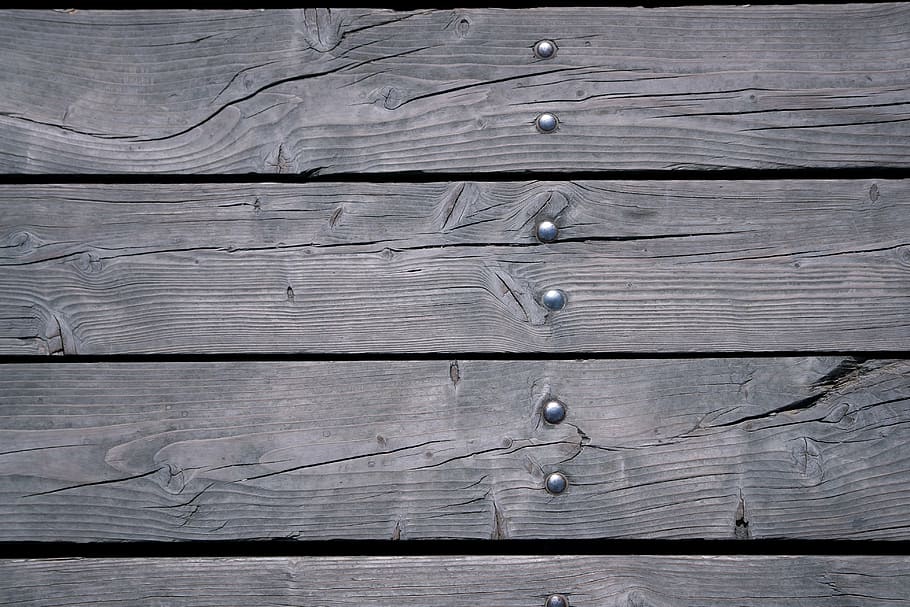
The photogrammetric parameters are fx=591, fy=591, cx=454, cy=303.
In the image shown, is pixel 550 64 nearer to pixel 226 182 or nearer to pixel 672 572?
pixel 226 182

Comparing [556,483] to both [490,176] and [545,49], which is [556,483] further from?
[545,49]

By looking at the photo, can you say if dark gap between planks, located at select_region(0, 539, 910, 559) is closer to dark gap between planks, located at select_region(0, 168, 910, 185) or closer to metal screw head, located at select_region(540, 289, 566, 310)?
metal screw head, located at select_region(540, 289, 566, 310)

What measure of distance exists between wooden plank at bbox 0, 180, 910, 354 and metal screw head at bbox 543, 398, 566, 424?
73mm

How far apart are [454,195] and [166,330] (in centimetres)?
42

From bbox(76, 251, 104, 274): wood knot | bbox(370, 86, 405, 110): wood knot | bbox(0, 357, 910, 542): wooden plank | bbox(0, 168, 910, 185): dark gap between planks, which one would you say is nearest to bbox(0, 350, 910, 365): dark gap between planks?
bbox(0, 357, 910, 542): wooden plank

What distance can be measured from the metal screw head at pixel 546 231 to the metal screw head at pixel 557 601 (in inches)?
18.7

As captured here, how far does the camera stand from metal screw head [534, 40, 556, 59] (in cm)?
79

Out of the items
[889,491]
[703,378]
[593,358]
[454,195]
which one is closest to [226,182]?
[454,195]

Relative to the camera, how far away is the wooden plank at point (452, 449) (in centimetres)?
79

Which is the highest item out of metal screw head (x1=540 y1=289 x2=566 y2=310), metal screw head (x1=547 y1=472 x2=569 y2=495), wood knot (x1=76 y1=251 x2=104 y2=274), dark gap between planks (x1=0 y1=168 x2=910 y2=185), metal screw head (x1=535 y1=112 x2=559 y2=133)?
metal screw head (x1=535 y1=112 x2=559 y2=133)

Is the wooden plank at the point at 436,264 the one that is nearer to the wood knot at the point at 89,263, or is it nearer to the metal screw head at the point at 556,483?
the wood knot at the point at 89,263

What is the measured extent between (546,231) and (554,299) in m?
0.09

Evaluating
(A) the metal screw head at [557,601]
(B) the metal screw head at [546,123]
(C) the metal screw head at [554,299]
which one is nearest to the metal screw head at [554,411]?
(C) the metal screw head at [554,299]

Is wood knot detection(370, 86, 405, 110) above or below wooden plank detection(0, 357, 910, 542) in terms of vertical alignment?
above
